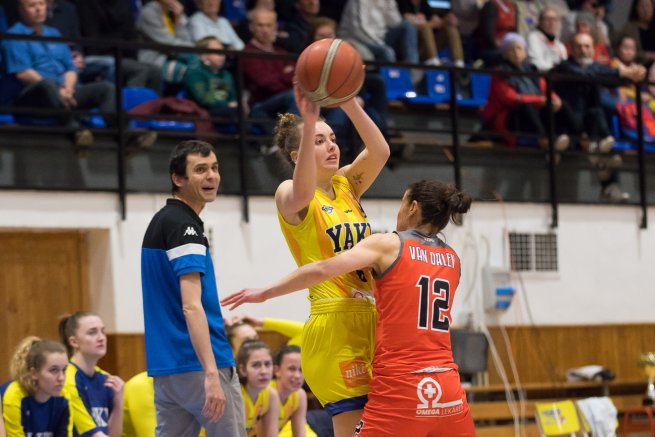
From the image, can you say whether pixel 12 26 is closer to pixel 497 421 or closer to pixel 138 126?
pixel 138 126

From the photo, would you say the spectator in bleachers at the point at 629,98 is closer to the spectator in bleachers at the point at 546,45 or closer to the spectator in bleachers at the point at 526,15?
the spectator in bleachers at the point at 546,45

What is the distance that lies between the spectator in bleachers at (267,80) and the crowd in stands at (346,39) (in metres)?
0.01

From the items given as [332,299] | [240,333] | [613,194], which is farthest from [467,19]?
[332,299]

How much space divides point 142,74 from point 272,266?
6.05 feet

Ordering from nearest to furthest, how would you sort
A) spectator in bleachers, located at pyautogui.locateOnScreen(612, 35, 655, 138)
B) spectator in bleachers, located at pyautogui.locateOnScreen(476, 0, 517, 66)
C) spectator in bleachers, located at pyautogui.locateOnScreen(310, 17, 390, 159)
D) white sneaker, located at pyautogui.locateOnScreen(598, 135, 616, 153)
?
spectator in bleachers, located at pyautogui.locateOnScreen(310, 17, 390, 159)
white sneaker, located at pyautogui.locateOnScreen(598, 135, 616, 153)
spectator in bleachers, located at pyautogui.locateOnScreen(476, 0, 517, 66)
spectator in bleachers, located at pyautogui.locateOnScreen(612, 35, 655, 138)

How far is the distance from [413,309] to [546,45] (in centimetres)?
810

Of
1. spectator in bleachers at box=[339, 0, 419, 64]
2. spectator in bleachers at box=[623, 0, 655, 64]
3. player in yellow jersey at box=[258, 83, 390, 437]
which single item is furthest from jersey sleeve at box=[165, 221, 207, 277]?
spectator in bleachers at box=[623, 0, 655, 64]

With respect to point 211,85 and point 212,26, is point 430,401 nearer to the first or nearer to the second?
point 211,85

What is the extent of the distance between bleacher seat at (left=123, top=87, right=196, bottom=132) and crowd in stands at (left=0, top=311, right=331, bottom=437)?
2152 mm

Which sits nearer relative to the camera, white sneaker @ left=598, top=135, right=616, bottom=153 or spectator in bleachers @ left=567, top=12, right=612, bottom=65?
white sneaker @ left=598, top=135, right=616, bottom=153

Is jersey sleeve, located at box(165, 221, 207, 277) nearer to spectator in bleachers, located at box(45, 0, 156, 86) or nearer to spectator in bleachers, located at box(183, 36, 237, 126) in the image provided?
spectator in bleachers, located at box(45, 0, 156, 86)

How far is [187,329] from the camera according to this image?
459 centimetres

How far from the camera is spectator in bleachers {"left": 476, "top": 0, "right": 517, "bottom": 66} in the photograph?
11.4 metres

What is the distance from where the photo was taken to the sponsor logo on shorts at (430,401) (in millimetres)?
4359
